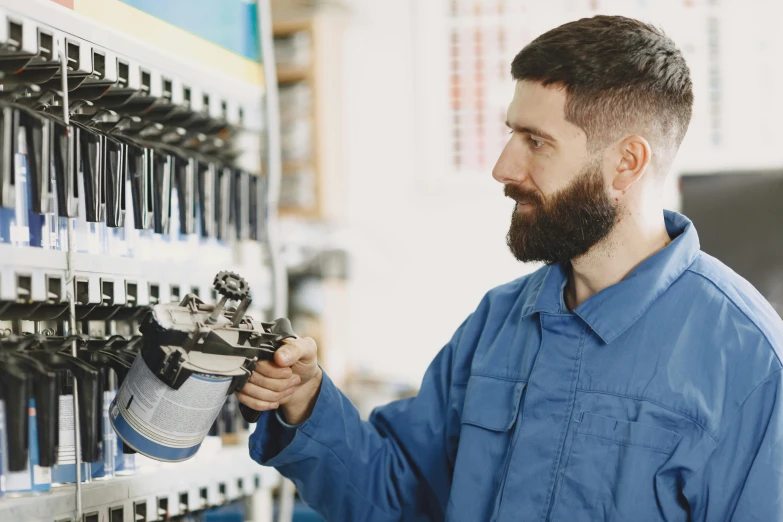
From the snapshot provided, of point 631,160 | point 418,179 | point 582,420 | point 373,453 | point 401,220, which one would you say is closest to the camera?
point 582,420

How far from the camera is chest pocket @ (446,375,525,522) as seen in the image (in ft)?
5.10

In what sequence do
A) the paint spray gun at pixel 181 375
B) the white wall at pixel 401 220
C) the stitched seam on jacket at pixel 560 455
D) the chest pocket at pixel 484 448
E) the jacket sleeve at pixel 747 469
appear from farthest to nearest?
the white wall at pixel 401 220, the chest pocket at pixel 484 448, the stitched seam on jacket at pixel 560 455, the jacket sleeve at pixel 747 469, the paint spray gun at pixel 181 375

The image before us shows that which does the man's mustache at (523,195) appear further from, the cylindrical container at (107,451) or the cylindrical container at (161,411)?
the cylindrical container at (107,451)

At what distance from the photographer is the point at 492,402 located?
1608 millimetres

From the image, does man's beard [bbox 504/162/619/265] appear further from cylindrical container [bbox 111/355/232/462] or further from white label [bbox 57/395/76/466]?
white label [bbox 57/395/76/466]

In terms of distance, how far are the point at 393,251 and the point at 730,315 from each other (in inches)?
134

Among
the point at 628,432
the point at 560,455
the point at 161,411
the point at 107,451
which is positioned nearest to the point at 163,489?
the point at 107,451

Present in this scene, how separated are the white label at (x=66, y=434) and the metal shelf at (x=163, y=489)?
0.06 m

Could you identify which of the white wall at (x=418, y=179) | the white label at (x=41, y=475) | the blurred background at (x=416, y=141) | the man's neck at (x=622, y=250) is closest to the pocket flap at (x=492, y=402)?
the man's neck at (x=622, y=250)

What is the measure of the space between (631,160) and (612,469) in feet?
1.86

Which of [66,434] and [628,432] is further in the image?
[628,432]

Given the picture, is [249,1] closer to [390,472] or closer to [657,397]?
[390,472]

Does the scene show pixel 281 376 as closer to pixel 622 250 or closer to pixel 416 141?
pixel 622 250

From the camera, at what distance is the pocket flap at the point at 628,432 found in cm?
139
